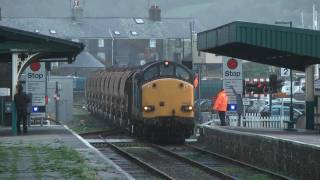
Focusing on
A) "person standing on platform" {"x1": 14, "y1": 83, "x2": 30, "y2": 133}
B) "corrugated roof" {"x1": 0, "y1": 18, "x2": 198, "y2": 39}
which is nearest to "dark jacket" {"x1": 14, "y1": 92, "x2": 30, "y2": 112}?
"person standing on platform" {"x1": 14, "y1": 83, "x2": 30, "y2": 133}

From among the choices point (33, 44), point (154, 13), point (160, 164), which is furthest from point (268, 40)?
point (154, 13)

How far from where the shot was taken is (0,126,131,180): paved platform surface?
49.8 ft

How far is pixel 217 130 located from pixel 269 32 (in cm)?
417

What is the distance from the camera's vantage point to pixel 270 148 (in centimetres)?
1953

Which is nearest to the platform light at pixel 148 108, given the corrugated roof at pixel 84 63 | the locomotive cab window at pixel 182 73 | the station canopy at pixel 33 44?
the locomotive cab window at pixel 182 73

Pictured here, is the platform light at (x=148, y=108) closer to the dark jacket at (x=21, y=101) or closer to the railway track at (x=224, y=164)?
the railway track at (x=224, y=164)

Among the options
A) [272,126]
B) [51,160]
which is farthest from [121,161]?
[272,126]

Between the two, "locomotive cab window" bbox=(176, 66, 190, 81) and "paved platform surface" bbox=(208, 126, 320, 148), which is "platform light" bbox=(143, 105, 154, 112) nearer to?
"locomotive cab window" bbox=(176, 66, 190, 81)

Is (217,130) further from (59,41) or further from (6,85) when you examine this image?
(6,85)

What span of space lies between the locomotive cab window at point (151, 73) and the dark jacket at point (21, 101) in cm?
438

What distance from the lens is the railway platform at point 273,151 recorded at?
1653 centimetres

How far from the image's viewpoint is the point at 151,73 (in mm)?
28406

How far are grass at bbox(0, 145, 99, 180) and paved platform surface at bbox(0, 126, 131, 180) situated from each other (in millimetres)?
91

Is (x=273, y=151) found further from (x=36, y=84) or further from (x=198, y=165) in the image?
(x=36, y=84)
